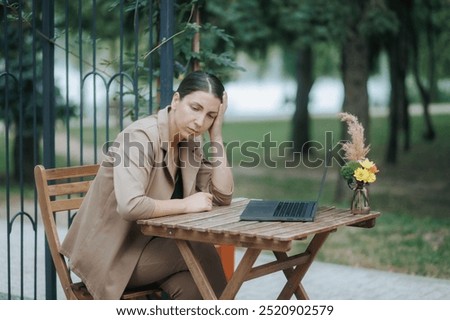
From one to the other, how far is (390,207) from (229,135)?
1551 cm

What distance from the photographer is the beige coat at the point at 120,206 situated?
3672mm

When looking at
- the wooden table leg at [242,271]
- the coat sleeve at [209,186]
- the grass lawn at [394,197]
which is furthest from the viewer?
the grass lawn at [394,197]

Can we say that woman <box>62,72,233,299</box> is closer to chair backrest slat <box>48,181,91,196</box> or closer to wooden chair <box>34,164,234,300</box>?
wooden chair <box>34,164,234,300</box>

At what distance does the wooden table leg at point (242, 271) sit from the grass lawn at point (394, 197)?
3410mm

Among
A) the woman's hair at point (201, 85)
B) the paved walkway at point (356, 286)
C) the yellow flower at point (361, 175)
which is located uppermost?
the woman's hair at point (201, 85)

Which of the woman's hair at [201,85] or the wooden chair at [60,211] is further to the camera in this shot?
the wooden chair at [60,211]

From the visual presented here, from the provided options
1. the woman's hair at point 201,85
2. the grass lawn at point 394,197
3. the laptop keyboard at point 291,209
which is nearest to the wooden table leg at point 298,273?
the laptop keyboard at point 291,209

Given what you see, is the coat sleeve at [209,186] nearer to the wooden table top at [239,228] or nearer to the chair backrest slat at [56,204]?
the wooden table top at [239,228]

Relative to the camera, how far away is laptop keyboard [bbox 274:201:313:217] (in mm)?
3765

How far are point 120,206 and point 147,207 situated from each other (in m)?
0.13

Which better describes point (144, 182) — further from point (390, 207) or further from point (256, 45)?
point (256, 45)

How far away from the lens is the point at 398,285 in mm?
6508
